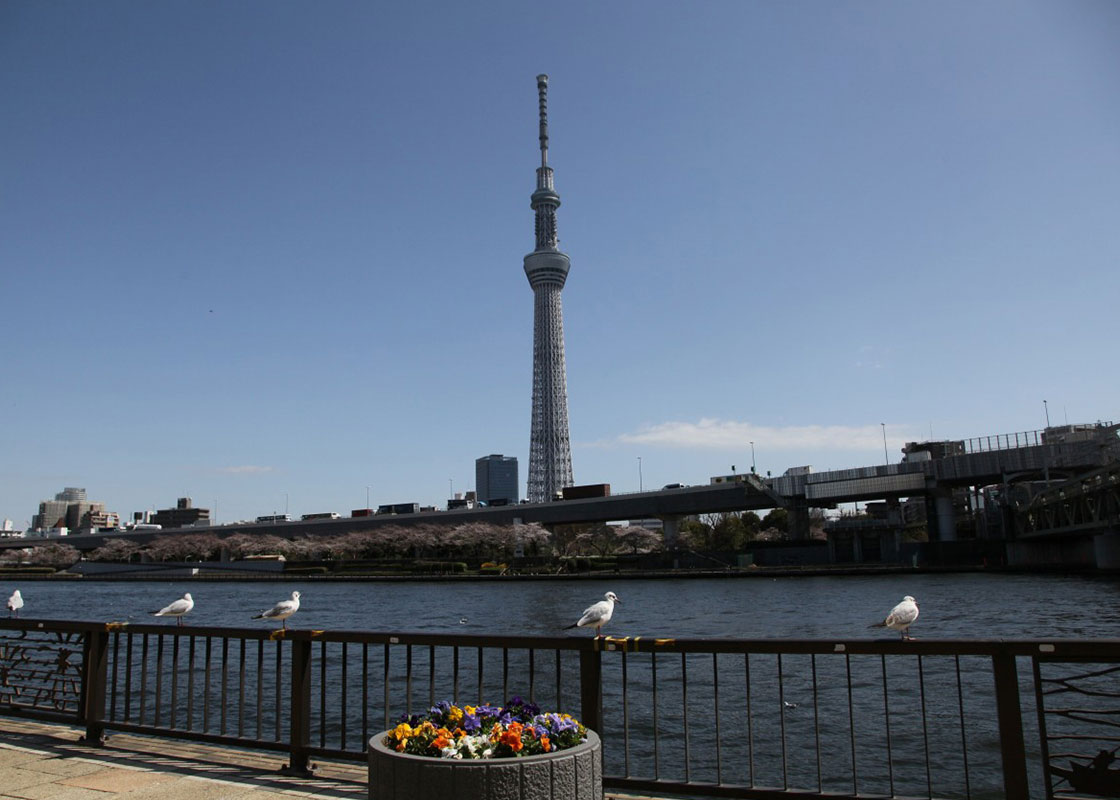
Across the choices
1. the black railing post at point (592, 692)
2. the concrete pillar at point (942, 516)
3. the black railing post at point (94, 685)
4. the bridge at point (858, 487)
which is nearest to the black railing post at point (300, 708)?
the black railing post at point (94, 685)

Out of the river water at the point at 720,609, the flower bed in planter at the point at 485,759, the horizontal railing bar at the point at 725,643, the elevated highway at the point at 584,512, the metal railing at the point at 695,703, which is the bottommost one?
the river water at the point at 720,609

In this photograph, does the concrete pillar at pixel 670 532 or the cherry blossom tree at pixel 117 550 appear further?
the cherry blossom tree at pixel 117 550

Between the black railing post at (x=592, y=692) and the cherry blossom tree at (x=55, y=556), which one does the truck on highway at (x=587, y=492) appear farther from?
the black railing post at (x=592, y=692)

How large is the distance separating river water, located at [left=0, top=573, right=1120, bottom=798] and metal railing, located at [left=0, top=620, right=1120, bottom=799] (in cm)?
10

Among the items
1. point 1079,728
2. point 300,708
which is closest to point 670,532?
point 1079,728

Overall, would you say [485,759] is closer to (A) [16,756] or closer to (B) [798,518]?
(A) [16,756]

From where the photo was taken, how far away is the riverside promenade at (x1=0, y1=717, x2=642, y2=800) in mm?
7438

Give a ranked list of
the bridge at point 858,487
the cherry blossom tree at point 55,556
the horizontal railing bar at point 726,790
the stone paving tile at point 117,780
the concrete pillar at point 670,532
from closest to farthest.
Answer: the horizontal railing bar at point 726,790, the stone paving tile at point 117,780, the bridge at point 858,487, the concrete pillar at point 670,532, the cherry blossom tree at point 55,556

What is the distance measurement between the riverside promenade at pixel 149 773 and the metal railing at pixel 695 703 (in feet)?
0.83

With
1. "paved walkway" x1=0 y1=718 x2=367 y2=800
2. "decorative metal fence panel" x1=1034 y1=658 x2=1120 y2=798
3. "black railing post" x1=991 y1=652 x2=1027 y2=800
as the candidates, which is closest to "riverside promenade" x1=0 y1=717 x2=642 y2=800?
"paved walkway" x1=0 y1=718 x2=367 y2=800

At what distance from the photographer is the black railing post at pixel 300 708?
848 centimetres

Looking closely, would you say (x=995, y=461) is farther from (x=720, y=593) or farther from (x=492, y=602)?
(x=492, y=602)

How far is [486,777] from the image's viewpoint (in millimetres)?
4984

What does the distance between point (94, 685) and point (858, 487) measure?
376 feet
